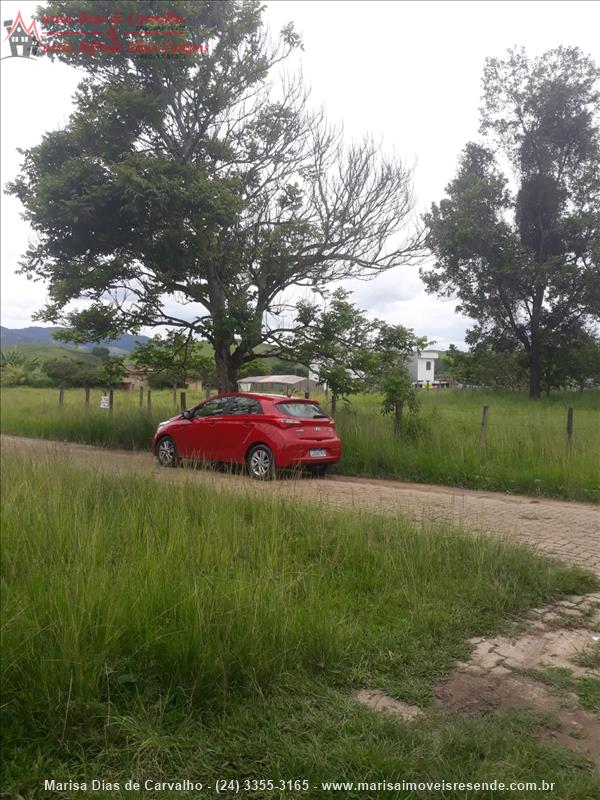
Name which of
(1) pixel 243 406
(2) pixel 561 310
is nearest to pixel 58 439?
(1) pixel 243 406

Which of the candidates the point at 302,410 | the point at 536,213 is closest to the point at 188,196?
the point at 302,410

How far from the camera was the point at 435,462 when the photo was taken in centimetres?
1225

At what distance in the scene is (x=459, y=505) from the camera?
934 centimetres

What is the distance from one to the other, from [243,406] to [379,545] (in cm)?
729

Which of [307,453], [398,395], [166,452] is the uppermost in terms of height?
[398,395]

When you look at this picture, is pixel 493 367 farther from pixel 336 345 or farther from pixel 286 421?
pixel 286 421

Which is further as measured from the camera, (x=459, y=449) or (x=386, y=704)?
(x=459, y=449)

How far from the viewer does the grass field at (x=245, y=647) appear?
288 centimetres

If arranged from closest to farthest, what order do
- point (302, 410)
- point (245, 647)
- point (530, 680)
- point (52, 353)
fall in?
point (245, 647) < point (530, 680) < point (302, 410) < point (52, 353)

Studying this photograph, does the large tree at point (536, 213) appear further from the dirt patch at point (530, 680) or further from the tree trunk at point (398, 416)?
the dirt patch at point (530, 680)

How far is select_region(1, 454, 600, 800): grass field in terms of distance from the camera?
2879mm

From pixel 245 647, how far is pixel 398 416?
36.3 ft

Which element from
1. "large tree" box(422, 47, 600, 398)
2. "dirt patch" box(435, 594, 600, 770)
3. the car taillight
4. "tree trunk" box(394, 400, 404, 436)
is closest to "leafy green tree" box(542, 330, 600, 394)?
"large tree" box(422, 47, 600, 398)

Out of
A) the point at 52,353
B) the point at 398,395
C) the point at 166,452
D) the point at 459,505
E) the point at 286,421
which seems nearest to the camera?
the point at 459,505
